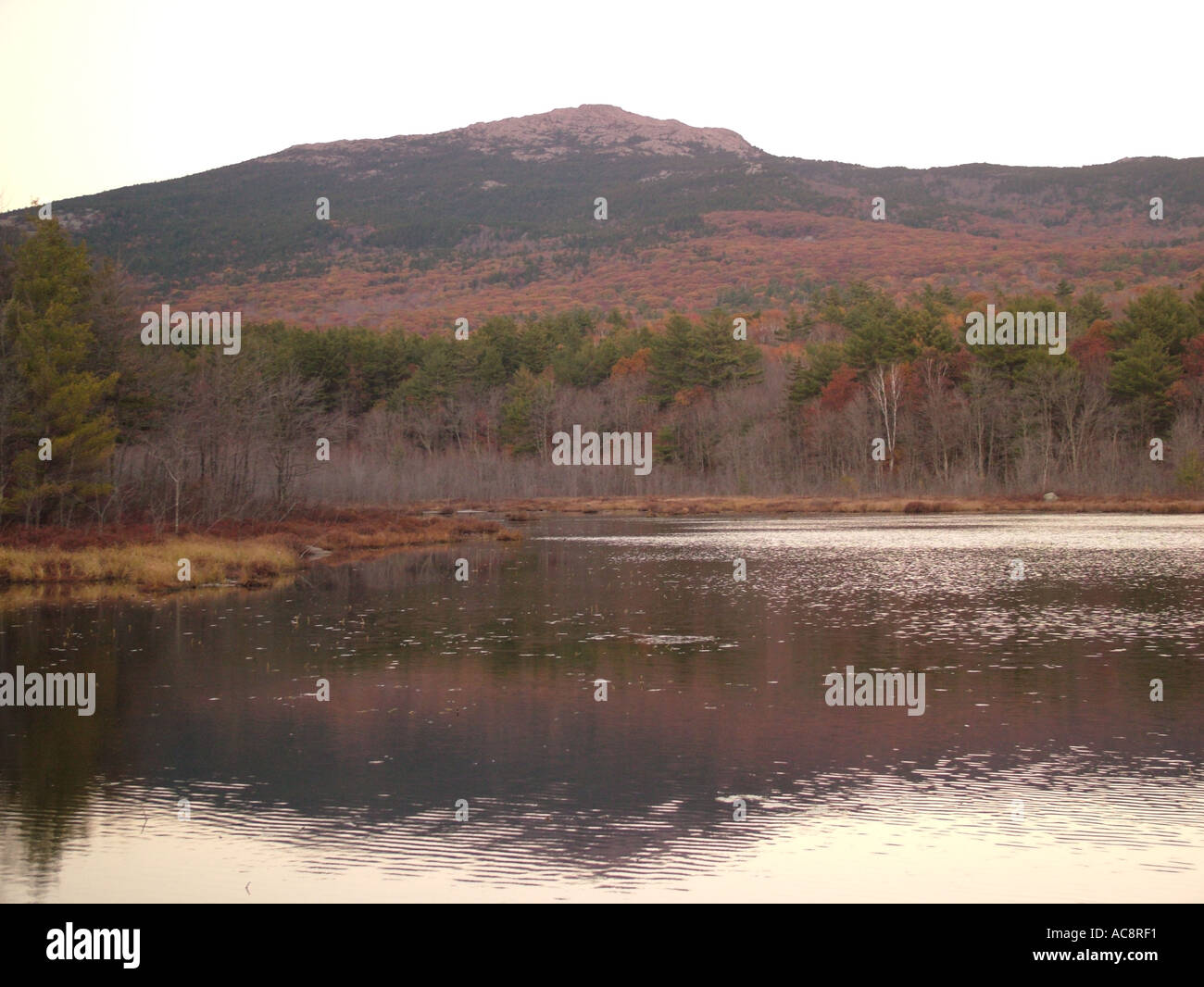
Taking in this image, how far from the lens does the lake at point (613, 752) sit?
29.7 ft

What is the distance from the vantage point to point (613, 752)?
41.9ft

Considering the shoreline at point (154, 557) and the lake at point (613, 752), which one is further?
the shoreline at point (154, 557)

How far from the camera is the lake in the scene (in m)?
9.06
